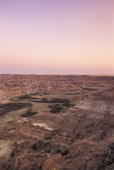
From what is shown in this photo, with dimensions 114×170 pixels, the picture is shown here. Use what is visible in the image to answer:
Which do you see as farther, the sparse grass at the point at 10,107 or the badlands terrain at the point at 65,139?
the sparse grass at the point at 10,107

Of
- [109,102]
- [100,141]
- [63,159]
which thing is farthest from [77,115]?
[63,159]

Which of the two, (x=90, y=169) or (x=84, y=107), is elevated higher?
(x=84, y=107)

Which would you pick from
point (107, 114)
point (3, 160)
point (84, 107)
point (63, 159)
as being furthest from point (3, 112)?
point (63, 159)

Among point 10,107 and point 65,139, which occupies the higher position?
point 10,107

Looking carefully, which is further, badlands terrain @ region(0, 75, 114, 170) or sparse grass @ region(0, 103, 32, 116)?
sparse grass @ region(0, 103, 32, 116)

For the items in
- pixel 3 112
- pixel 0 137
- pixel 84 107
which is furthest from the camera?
pixel 3 112

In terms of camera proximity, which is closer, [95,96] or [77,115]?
[77,115]

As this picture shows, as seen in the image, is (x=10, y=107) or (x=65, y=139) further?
(x=10, y=107)

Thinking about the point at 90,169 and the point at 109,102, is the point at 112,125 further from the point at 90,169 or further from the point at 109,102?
the point at 90,169

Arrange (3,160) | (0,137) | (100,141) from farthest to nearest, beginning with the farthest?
(0,137)
(100,141)
(3,160)
